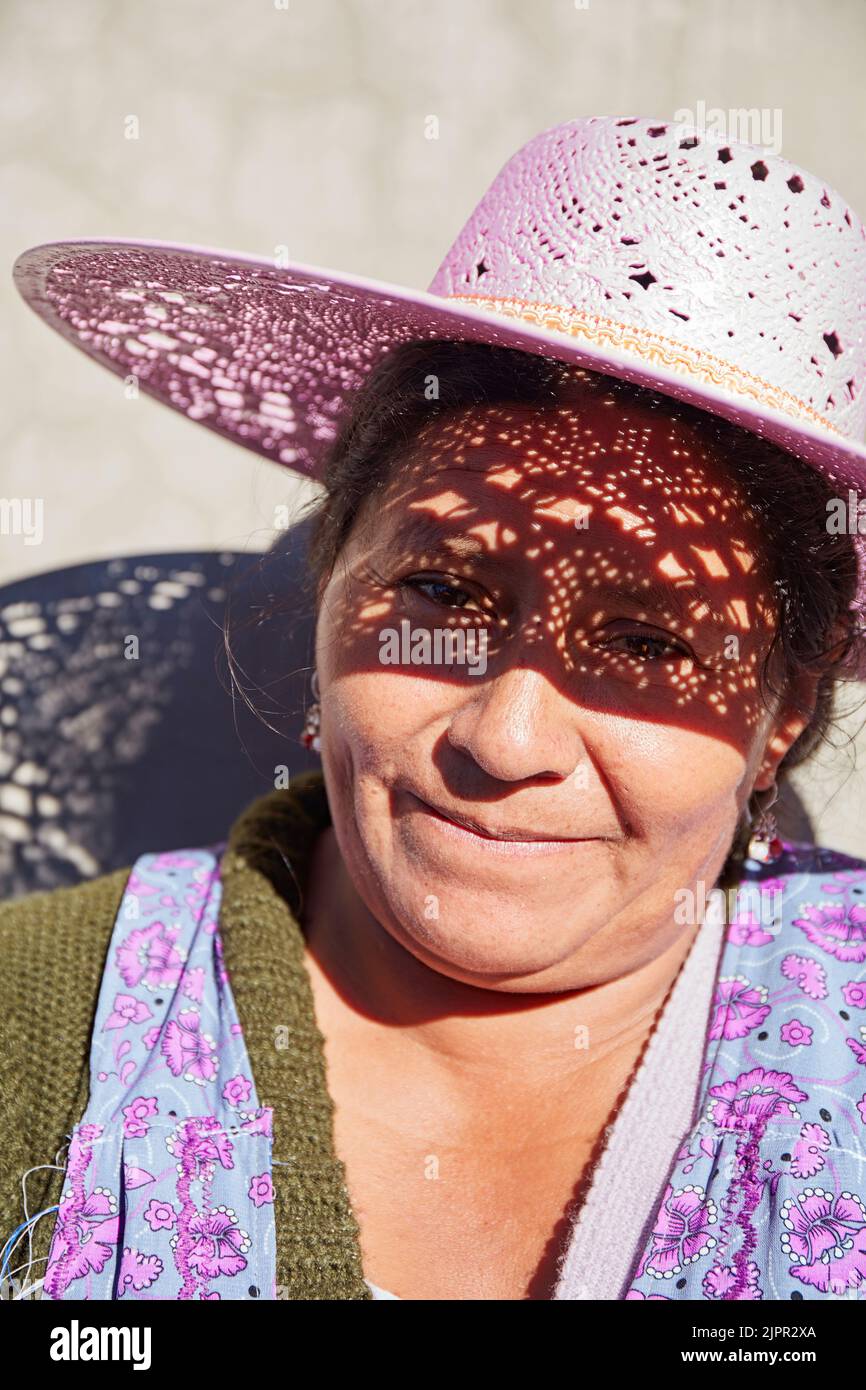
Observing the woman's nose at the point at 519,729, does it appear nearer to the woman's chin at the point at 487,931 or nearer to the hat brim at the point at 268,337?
the woman's chin at the point at 487,931

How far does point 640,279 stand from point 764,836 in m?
0.87

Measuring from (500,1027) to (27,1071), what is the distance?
0.63 m

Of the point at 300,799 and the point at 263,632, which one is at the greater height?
the point at 263,632

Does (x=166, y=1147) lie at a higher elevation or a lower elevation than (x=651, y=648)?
lower

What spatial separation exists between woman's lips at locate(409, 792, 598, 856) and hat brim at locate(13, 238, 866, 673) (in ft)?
1.67

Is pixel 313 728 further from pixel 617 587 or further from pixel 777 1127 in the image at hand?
pixel 777 1127

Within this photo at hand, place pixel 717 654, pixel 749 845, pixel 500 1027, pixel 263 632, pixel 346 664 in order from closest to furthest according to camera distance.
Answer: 1. pixel 717 654
2. pixel 346 664
3. pixel 500 1027
4. pixel 749 845
5. pixel 263 632

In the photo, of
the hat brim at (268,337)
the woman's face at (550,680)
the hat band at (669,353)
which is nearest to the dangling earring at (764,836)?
→ the woman's face at (550,680)

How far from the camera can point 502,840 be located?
4.76 feet

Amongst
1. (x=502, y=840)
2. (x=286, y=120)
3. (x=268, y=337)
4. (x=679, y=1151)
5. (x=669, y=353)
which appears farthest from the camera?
(x=286, y=120)

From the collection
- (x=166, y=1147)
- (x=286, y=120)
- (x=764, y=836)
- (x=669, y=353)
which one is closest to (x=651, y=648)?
(x=669, y=353)

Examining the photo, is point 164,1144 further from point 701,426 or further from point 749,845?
point 701,426
